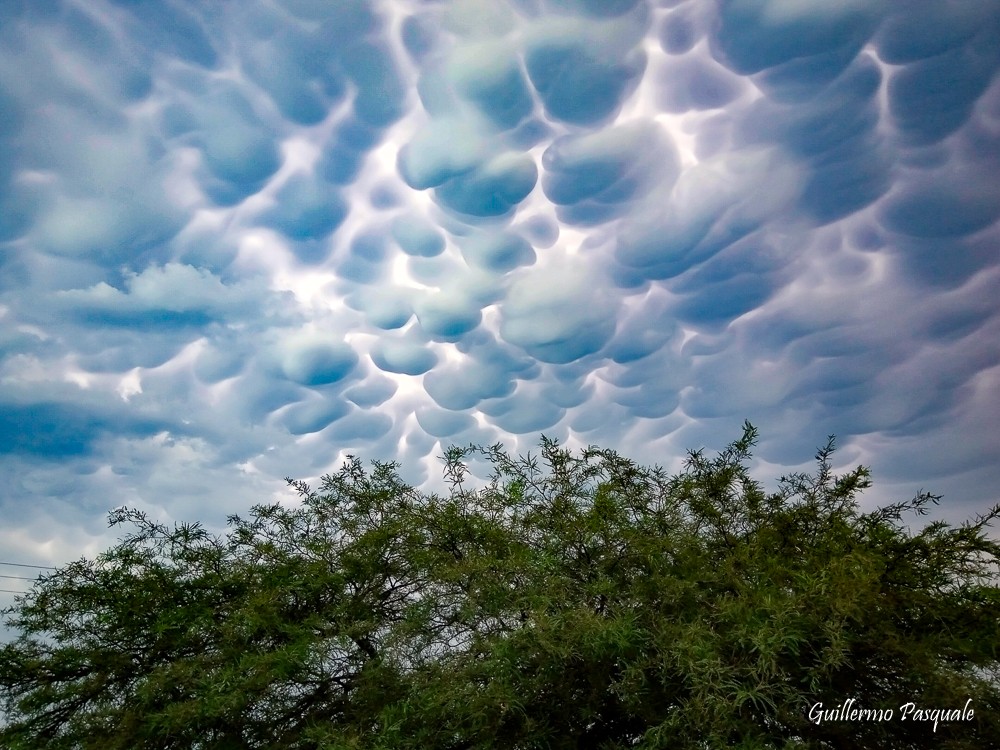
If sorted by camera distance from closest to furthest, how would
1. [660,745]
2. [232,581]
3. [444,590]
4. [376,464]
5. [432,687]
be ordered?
[660,745] < [432,687] < [444,590] < [232,581] < [376,464]

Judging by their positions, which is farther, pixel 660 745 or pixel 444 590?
pixel 444 590

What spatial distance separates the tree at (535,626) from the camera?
304 centimetres

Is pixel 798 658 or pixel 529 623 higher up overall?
pixel 529 623

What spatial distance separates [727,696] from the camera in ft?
9.34

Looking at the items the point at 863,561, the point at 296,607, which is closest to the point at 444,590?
the point at 296,607

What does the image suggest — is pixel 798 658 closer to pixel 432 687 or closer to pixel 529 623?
pixel 529 623

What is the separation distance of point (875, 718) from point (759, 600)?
750mm

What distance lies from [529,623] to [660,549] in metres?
0.87

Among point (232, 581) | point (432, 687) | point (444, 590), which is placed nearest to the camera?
point (432, 687)

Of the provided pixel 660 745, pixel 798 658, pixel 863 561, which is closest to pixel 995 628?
pixel 863 561

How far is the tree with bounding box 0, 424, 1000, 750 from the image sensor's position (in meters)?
3.04

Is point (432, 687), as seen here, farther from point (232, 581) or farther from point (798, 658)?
point (232, 581)

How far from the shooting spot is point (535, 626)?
10.9 feet

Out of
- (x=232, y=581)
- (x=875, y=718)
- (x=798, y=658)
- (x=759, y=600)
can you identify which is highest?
(x=232, y=581)
